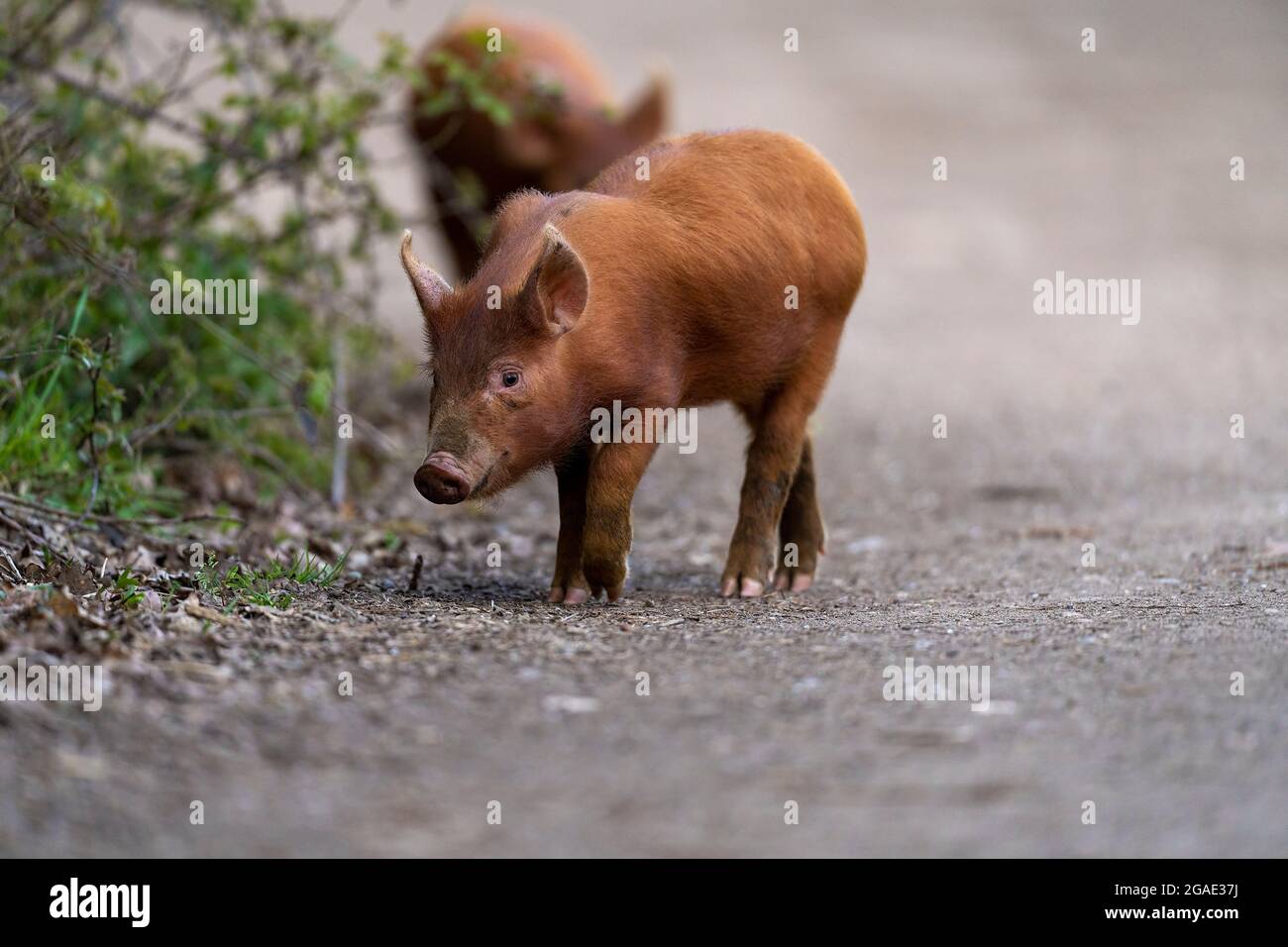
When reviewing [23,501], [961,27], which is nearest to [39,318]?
[23,501]

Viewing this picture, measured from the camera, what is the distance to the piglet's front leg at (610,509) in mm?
4523

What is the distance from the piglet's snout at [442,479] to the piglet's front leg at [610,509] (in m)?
0.44

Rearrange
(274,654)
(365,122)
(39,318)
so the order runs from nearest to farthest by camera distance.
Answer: (274,654) < (39,318) < (365,122)

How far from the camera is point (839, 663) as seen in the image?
379 centimetres

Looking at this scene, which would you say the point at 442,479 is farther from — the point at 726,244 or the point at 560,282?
the point at 726,244

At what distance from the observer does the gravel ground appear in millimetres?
2861

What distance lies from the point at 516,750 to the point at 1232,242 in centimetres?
1047

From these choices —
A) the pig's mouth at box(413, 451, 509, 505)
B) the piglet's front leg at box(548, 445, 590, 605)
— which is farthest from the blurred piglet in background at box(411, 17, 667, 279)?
the pig's mouth at box(413, 451, 509, 505)

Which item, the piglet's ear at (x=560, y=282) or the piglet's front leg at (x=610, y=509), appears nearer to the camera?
the piglet's ear at (x=560, y=282)

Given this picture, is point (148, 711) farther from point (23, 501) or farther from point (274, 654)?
point (23, 501)

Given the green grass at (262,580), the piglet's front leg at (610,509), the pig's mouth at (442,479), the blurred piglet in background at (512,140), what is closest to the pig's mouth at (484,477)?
the pig's mouth at (442,479)

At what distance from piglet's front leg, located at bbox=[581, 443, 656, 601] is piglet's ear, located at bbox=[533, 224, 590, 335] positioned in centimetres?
40

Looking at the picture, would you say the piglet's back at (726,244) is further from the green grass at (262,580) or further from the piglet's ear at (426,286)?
the green grass at (262,580)

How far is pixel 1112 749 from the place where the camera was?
10.3 feet
